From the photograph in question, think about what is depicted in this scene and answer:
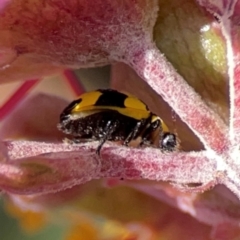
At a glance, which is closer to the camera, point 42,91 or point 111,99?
point 111,99

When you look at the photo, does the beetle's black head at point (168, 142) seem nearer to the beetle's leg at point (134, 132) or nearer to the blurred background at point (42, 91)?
the beetle's leg at point (134, 132)

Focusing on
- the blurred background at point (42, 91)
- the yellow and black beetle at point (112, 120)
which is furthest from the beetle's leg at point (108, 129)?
the blurred background at point (42, 91)

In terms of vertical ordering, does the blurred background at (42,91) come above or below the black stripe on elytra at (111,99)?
below

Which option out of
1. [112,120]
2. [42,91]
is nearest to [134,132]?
[112,120]

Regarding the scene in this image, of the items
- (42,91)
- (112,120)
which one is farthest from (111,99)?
(42,91)

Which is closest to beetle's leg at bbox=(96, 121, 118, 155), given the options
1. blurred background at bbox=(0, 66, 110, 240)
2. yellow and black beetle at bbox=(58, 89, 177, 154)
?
yellow and black beetle at bbox=(58, 89, 177, 154)

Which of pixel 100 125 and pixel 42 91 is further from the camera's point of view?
pixel 42 91

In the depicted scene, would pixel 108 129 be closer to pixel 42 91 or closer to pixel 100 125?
pixel 100 125

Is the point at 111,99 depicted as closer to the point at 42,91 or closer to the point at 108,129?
the point at 108,129
